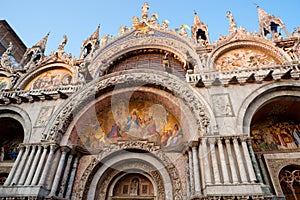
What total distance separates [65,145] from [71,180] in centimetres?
140

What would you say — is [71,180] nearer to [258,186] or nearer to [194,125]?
[194,125]

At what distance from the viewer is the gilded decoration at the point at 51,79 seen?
11898 mm

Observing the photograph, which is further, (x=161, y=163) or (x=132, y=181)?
(x=132, y=181)

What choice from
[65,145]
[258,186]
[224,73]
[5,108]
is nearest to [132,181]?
[65,145]

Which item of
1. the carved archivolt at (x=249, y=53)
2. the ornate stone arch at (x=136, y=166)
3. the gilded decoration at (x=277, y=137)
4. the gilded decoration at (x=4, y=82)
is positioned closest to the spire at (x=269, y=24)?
the carved archivolt at (x=249, y=53)

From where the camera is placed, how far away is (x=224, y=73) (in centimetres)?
901

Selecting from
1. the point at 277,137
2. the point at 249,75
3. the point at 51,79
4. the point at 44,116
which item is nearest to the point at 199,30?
the point at 249,75

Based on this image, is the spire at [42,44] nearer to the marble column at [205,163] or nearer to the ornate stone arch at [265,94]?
the marble column at [205,163]

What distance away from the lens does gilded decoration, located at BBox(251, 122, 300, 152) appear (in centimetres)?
809

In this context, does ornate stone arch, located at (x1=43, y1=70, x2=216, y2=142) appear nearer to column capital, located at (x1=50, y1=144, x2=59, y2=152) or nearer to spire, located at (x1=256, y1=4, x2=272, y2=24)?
column capital, located at (x1=50, y1=144, x2=59, y2=152)

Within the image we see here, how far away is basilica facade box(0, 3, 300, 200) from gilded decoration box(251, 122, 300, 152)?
0.13 feet

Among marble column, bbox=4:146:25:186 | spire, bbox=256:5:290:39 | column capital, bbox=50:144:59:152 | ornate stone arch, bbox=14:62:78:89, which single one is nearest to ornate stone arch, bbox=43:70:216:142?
column capital, bbox=50:144:59:152

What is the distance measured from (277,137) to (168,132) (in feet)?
15.2

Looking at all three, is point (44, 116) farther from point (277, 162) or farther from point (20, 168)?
point (277, 162)
